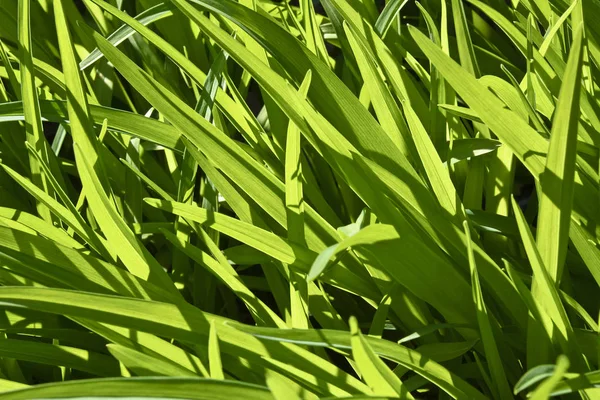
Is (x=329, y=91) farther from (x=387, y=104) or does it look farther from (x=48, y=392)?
(x=48, y=392)

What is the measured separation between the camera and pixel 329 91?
626mm

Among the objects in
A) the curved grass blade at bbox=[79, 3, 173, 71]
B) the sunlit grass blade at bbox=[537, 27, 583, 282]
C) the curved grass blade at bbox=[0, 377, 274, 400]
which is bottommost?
the curved grass blade at bbox=[0, 377, 274, 400]

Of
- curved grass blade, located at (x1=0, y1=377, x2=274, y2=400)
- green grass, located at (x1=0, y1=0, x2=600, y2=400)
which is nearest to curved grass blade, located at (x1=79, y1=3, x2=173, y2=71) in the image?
green grass, located at (x1=0, y1=0, x2=600, y2=400)

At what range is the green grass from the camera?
500mm

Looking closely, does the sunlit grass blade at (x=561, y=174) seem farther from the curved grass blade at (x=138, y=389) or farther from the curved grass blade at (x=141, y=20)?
the curved grass blade at (x=141, y=20)

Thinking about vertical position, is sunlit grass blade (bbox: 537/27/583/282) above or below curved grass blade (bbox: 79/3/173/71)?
below

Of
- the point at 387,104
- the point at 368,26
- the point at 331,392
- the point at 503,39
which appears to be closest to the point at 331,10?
the point at 368,26

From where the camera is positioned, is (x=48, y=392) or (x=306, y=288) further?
(x=306, y=288)

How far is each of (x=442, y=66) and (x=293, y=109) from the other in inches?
4.8

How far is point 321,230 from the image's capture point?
2.08ft

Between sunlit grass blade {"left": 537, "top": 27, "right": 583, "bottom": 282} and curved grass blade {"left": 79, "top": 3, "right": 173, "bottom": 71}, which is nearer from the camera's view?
sunlit grass blade {"left": 537, "top": 27, "right": 583, "bottom": 282}

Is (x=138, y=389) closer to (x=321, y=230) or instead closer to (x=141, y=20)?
(x=321, y=230)

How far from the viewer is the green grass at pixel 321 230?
500 millimetres

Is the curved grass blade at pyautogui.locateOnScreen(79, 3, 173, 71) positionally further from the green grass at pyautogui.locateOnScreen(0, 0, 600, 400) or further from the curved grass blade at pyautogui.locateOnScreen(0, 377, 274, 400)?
the curved grass blade at pyautogui.locateOnScreen(0, 377, 274, 400)
